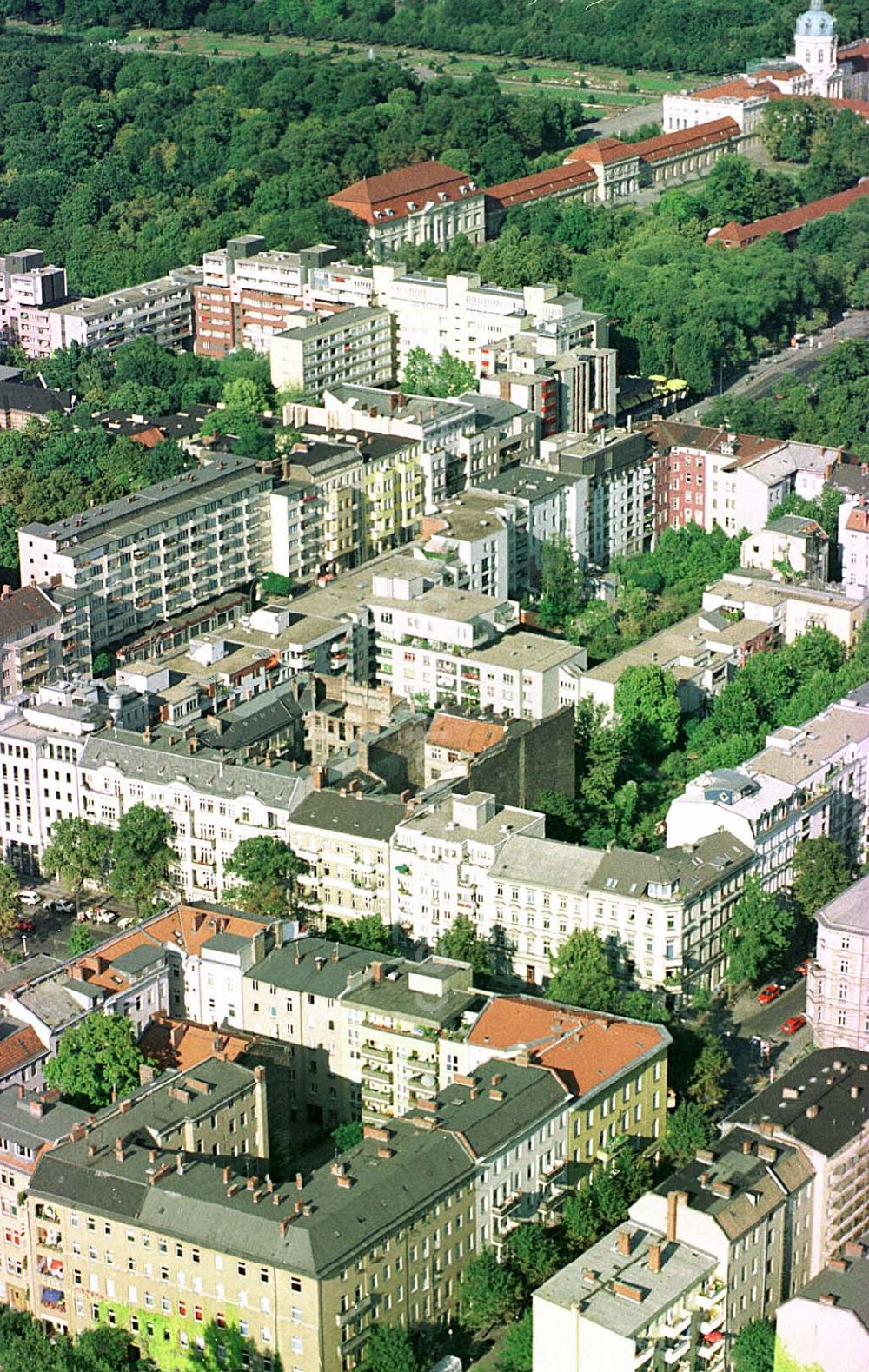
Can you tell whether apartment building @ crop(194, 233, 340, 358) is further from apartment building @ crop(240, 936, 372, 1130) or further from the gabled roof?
apartment building @ crop(240, 936, 372, 1130)

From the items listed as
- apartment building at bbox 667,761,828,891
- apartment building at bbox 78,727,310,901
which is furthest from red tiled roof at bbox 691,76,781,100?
apartment building at bbox 78,727,310,901

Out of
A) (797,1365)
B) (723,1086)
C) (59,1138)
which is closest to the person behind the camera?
(797,1365)

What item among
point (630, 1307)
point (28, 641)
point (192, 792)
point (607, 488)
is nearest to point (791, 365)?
point (607, 488)

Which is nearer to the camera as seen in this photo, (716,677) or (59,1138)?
(59,1138)

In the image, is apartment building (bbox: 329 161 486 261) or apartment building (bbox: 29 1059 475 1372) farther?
apartment building (bbox: 329 161 486 261)

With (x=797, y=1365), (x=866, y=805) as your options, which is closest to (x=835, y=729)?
(x=866, y=805)

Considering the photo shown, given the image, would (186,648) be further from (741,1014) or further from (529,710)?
(741,1014)
